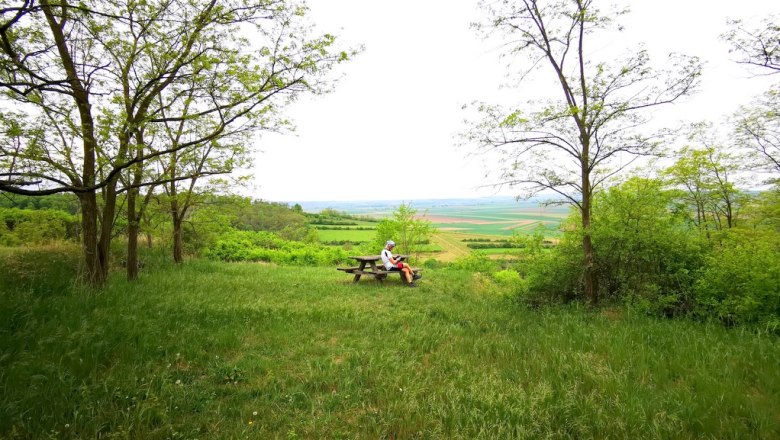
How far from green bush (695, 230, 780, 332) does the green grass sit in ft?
1.60

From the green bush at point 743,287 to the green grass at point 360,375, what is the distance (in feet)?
1.60

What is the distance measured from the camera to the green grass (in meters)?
2.63

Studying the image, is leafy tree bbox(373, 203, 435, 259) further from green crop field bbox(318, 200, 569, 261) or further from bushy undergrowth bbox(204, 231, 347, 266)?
bushy undergrowth bbox(204, 231, 347, 266)

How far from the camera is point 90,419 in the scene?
2508 mm

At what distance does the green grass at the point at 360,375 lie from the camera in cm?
263

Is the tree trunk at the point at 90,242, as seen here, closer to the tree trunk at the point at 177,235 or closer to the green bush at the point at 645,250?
the tree trunk at the point at 177,235

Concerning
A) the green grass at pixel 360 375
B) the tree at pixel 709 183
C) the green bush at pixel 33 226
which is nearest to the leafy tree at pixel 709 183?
the tree at pixel 709 183

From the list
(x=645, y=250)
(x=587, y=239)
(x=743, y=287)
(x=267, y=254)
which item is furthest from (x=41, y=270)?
(x=267, y=254)

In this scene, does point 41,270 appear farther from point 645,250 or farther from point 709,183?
point 709,183

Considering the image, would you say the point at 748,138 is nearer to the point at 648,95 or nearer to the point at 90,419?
the point at 648,95

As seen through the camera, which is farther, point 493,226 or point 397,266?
point 493,226

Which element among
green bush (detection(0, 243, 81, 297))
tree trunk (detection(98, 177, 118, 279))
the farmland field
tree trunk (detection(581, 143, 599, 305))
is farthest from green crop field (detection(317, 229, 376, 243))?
tree trunk (detection(581, 143, 599, 305))

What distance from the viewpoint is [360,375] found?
358 cm

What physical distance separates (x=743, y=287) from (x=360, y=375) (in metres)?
6.06
